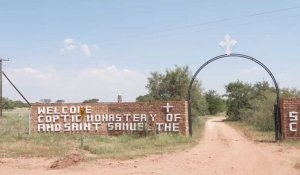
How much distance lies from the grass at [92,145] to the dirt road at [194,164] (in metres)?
1.31

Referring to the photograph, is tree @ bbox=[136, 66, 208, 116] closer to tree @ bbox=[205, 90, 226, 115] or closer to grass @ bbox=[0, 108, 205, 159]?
grass @ bbox=[0, 108, 205, 159]

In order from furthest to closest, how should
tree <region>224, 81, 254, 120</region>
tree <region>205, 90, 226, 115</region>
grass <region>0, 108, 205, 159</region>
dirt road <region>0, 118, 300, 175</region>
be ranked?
tree <region>205, 90, 226, 115</region>, tree <region>224, 81, 254, 120</region>, grass <region>0, 108, 205, 159</region>, dirt road <region>0, 118, 300, 175</region>

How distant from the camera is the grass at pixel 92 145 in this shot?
19.4 meters

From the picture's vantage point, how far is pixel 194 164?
15836mm

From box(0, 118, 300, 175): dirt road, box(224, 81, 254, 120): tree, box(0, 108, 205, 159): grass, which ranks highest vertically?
box(224, 81, 254, 120): tree

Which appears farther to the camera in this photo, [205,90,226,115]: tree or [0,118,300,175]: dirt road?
[205,90,226,115]: tree

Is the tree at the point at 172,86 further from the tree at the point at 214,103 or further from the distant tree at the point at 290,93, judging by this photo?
the tree at the point at 214,103

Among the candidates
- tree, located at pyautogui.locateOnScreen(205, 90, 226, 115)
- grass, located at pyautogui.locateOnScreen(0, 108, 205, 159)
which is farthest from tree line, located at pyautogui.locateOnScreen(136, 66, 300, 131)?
tree, located at pyautogui.locateOnScreen(205, 90, 226, 115)

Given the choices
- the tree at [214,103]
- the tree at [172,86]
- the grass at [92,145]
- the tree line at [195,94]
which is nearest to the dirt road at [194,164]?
the grass at [92,145]

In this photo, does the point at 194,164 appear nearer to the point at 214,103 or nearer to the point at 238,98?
the point at 238,98

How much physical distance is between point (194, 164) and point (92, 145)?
6631 millimetres

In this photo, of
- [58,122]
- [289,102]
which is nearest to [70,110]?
[58,122]

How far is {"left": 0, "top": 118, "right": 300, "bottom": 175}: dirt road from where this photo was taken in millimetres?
Result: 14570

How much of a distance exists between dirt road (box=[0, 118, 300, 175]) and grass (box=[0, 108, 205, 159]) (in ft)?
4.29
